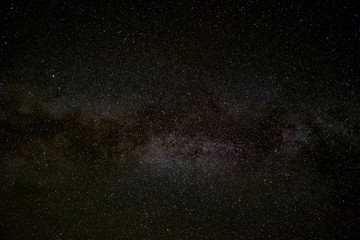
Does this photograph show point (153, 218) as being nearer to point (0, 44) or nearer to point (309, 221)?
point (309, 221)

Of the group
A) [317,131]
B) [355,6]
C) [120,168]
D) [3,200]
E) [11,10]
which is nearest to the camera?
[355,6]

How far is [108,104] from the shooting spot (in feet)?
6.52

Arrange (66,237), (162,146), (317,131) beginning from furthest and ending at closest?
(66,237) → (162,146) → (317,131)

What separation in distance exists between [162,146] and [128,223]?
1.28 m

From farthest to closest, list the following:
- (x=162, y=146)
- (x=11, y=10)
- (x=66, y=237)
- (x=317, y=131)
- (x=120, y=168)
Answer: (x=66, y=237)
(x=120, y=168)
(x=162, y=146)
(x=317, y=131)
(x=11, y=10)

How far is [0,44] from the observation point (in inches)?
71.6

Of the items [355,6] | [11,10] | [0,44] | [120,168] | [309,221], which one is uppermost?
[11,10]

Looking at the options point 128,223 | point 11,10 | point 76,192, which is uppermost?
point 11,10

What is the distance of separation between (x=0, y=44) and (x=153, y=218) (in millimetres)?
2826

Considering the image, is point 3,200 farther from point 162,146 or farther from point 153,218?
point 162,146

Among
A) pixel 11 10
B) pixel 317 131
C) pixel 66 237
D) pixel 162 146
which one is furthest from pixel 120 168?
pixel 317 131

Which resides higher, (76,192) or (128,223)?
(76,192)

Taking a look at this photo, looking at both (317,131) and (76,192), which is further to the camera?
(76,192)

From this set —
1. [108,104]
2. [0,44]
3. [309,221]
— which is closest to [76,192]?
[108,104]
